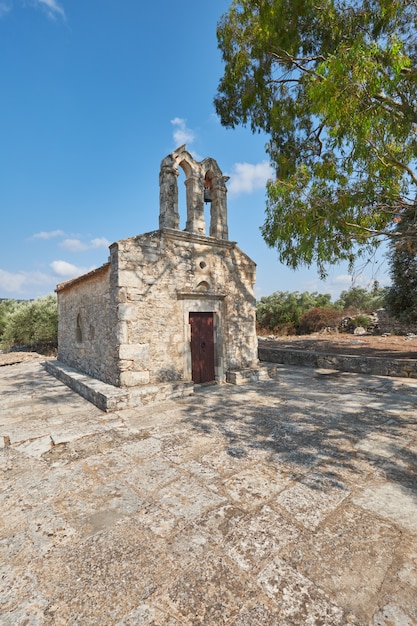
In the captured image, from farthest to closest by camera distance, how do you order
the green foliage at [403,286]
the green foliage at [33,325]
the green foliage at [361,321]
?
1. the green foliage at [361,321]
2. the green foliage at [33,325]
3. the green foliage at [403,286]

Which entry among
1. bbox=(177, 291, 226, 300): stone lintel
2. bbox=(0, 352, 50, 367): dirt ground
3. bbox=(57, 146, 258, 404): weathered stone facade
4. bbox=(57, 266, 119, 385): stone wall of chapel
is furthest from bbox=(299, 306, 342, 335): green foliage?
bbox=(0, 352, 50, 367): dirt ground

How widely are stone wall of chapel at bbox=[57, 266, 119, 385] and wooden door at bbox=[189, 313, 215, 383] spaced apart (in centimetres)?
202

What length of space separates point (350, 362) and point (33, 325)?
17.9 meters

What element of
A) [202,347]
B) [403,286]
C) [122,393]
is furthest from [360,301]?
[122,393]

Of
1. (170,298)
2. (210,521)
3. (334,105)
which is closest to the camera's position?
(210,521)

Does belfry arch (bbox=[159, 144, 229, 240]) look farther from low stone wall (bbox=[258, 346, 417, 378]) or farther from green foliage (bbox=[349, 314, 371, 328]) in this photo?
green foliage (bbox=[349, 314, 371, 328])

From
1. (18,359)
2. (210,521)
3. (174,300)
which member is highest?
(174,300)

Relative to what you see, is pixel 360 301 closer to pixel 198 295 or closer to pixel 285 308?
pixel 285 308

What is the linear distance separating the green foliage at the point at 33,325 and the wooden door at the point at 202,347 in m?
13.6

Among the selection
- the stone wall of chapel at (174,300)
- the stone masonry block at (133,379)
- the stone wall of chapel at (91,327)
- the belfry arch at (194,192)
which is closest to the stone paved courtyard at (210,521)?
the stone masonry block at (133,379)

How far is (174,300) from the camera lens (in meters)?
7.02

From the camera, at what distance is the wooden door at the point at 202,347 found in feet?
24.6

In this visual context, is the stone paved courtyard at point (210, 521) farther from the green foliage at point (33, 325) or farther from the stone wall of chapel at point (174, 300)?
the green foliage at point (33, 325)

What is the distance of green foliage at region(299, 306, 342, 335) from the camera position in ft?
66.0
